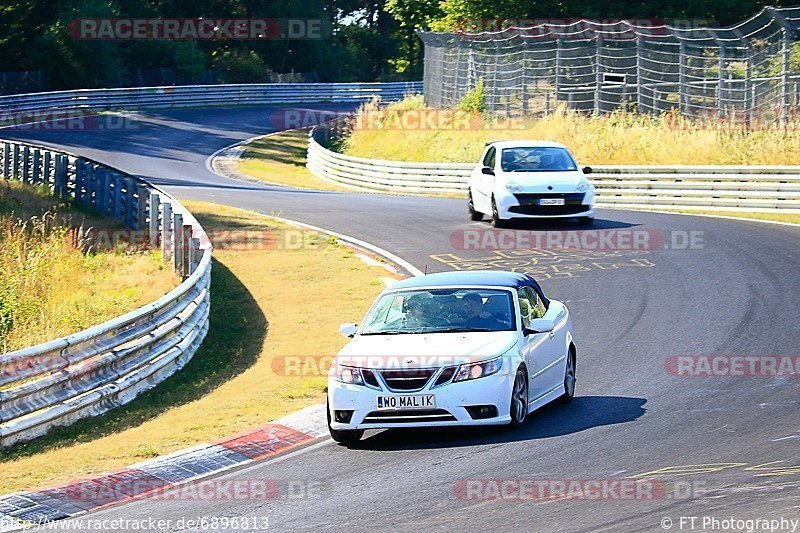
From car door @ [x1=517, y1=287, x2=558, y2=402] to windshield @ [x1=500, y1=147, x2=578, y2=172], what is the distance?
12.9 metres

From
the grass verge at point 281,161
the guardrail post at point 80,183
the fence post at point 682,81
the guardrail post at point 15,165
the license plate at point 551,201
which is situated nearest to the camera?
the license plate at point 551,201

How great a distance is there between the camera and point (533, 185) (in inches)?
956

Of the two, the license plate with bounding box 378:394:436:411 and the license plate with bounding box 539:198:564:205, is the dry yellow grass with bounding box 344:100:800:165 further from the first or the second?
the license plate with bounding box 378:394:436:411

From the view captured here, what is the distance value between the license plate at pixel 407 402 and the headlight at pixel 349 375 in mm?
295

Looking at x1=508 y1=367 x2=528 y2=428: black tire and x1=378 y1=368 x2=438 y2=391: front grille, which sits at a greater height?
x1=378 y1=368 x2=438 y2=391: front grille

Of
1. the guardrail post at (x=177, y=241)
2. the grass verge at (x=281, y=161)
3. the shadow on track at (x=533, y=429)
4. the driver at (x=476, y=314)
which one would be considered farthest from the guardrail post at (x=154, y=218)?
the grass verge at (x=281, y=161)

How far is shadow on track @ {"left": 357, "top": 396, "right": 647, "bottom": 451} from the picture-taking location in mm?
10750

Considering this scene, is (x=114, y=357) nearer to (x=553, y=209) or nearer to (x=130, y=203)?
(x=553, y=209)

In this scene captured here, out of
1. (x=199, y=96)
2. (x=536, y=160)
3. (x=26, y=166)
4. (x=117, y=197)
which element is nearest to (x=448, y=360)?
(x=536, y=160)

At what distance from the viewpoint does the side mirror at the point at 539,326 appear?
1150 cm

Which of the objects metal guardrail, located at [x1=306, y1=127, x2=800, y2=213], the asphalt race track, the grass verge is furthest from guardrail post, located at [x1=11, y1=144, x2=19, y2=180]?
the asphalt race track

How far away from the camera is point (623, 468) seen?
9297mm

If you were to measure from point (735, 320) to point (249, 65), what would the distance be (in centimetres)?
6717

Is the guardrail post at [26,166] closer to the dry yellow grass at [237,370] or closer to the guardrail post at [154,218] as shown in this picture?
the guardrail post at [154,218]
